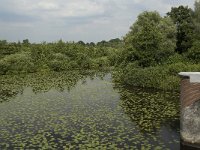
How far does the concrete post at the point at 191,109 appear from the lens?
48.4 feet

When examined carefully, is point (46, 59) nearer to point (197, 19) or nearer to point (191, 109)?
point (197, 19)

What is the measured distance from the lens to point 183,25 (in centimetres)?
4094

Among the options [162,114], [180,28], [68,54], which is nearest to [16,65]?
[68,54]

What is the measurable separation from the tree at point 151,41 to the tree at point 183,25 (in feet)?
5.46

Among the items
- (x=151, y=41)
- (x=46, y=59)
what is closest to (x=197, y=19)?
(x=151, y=41)

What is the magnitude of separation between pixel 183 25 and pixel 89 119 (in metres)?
25.0

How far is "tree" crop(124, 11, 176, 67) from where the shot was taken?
1357 inches

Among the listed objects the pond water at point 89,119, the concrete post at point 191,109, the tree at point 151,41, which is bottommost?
the pond water at point 89,119

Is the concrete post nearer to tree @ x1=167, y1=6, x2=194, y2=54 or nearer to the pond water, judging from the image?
the pond water

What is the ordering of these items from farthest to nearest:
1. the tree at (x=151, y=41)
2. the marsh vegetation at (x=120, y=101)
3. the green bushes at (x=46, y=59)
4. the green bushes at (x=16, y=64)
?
the green bushes at (x=46, y=59)
the green bushes at (x=16, y=64)
the tree at (x=151, y=41)
the marsh vegetation at (x=120, y=101)

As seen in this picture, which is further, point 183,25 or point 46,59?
point 46,59

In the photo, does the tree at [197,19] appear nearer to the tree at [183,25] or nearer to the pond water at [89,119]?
the tree at [183,25]

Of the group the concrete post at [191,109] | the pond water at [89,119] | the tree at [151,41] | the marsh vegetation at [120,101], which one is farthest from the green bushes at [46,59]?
the concrete post at [191,109]

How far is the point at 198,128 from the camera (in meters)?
15.0
